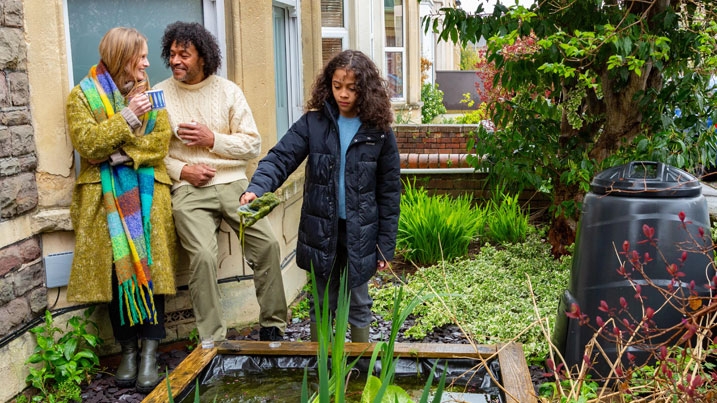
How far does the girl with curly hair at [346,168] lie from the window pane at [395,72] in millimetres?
10471

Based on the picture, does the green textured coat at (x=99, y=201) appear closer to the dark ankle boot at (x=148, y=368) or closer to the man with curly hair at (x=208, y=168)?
the man with curly hair at (x=208, y=168)

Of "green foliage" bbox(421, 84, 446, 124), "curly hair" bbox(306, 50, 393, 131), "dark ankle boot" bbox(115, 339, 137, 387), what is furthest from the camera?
"green foliage" bbox(421, 84, 446, 124)

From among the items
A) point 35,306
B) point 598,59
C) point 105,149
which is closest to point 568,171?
point 598,59

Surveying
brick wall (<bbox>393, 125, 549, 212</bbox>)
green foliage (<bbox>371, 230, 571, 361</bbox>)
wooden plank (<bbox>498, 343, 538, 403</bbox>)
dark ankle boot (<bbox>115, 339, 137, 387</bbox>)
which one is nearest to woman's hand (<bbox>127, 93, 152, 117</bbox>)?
dark ankle boot (<bbox>115, 339, 137, 387</bbox>)

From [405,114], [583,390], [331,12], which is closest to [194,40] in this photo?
[583,390]

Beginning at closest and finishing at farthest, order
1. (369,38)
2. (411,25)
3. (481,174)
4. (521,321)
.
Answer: (521,321)
(481,174)
(369,38)
(411,25)

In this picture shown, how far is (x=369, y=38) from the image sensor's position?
1270cm

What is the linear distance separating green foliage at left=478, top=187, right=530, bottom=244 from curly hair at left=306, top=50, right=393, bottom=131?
10.5 ft

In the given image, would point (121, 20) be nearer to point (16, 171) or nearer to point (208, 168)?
point (208, 168)

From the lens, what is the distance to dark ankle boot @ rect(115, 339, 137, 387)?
407 centimetres

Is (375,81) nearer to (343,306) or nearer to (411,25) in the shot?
(343,306)

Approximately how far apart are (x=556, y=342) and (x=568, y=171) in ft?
6.04

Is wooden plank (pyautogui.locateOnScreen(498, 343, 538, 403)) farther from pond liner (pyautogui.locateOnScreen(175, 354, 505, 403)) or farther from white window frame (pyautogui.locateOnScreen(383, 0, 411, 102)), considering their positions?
white window frame (pyautogui.locateOnScreen(383, 0, 411, 102))

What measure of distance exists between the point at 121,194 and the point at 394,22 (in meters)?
10.8
